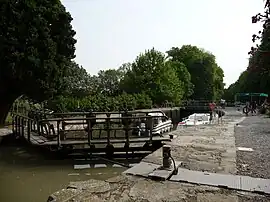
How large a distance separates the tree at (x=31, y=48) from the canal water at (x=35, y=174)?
7.71 metres

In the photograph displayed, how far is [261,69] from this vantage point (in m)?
3.99

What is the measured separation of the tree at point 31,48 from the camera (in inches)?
821

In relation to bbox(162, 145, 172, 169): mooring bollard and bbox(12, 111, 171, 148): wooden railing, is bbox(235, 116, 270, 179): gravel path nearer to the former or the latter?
bbox(162, 145, 172, 169): mooring bollard

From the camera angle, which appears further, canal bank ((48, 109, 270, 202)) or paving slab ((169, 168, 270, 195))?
paving slab ((169, 168, 270, 195))

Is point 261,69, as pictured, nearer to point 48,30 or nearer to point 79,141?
point 79,141

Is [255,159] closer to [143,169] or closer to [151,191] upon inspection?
[143,169]

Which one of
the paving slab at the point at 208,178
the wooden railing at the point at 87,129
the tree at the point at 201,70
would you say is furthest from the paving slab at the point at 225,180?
the tree at the point at 201,70

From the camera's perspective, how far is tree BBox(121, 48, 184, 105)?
51.9 metres

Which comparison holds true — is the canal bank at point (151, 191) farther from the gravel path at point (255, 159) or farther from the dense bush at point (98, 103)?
the dense bush at point (98, 103)

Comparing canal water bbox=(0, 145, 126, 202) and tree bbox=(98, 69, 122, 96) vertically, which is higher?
tree bbox=(98, 69, 122, 96)

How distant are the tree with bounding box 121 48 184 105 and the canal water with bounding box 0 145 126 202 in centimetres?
3791

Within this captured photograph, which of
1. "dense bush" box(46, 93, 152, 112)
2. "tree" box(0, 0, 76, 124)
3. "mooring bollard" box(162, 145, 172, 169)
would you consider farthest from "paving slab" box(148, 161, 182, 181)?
"dense bush" box(46, 93, 152, 112)

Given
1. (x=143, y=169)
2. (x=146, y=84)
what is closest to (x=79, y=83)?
(x=146, y=84)

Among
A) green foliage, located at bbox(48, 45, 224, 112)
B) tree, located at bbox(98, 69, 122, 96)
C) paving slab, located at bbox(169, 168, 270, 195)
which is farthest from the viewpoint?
tree, located at bbox(98, 69, 122, 96)
